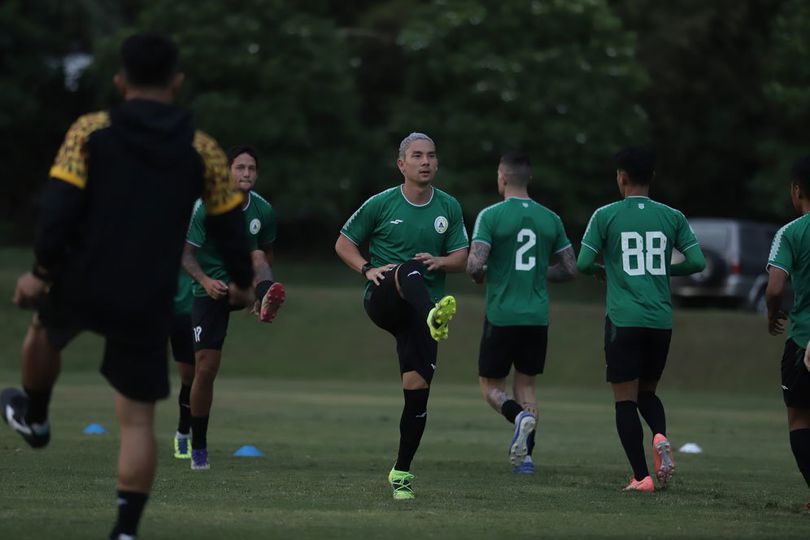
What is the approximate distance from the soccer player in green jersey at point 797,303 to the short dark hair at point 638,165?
1.29 m

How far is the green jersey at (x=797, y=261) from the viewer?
9023mm

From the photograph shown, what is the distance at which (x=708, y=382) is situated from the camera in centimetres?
2572

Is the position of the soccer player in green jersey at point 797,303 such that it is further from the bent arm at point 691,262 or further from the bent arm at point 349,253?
the bent arm at point 349,253

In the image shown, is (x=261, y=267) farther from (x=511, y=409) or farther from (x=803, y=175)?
(x=803, y=175)

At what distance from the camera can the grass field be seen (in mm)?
7828

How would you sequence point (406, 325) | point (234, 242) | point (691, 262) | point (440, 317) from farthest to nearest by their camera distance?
1. point (691, 262)
2. point (406, 325)
3. point (440, 317)
4. point (234, 242)

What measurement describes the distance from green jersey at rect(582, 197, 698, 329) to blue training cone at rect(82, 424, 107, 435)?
20.0 feet

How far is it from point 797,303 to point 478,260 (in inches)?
115

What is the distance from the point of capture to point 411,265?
9281mm

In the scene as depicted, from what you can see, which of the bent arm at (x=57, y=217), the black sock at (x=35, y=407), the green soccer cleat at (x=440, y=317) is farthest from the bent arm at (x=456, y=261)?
the bent arm at (x=57, y=217)

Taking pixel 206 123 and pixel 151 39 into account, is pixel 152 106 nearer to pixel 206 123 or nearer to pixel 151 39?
pixel 151 39

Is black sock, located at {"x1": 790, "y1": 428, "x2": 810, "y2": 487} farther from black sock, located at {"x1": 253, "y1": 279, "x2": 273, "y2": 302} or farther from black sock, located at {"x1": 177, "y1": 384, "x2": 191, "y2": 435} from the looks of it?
black sock, located at {"x1": 177, "y1": 384, "x2": 191, "y2": 435}

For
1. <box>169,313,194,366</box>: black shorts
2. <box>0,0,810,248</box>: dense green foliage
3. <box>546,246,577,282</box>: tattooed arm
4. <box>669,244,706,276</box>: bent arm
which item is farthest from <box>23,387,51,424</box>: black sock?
<box>0,0,810,248</box>: dense green foliage

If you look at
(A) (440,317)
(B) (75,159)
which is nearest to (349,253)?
(A) (440,317)
